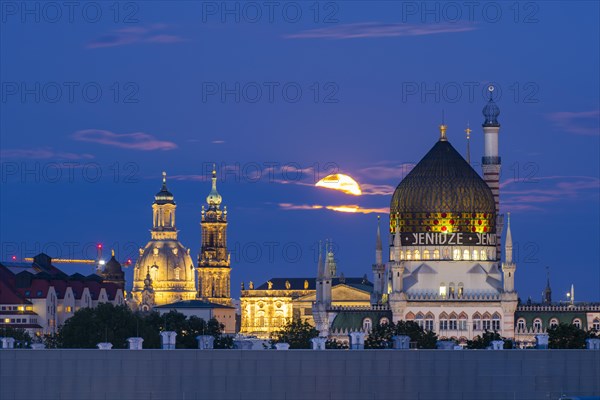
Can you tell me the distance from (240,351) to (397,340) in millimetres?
17690

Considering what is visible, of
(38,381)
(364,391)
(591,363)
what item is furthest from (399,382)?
(38,381)

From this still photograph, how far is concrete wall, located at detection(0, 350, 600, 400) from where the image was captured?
12681cm

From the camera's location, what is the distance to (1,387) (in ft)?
416

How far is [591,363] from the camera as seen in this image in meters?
130

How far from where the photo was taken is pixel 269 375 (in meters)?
128

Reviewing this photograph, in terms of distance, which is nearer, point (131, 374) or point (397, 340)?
point (131, 374)

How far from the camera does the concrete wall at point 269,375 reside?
12681 centimetres

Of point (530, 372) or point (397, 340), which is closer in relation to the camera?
point (530, 372)

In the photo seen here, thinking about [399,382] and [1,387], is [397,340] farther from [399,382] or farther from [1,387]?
[1,387]

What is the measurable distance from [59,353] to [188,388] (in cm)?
658

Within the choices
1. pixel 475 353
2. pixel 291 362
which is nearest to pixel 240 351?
pixel 291 362

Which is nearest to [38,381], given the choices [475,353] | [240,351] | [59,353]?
[59,353]

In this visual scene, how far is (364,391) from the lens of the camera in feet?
417

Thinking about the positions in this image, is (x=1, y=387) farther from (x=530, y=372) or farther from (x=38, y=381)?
(x=530, y=372)
